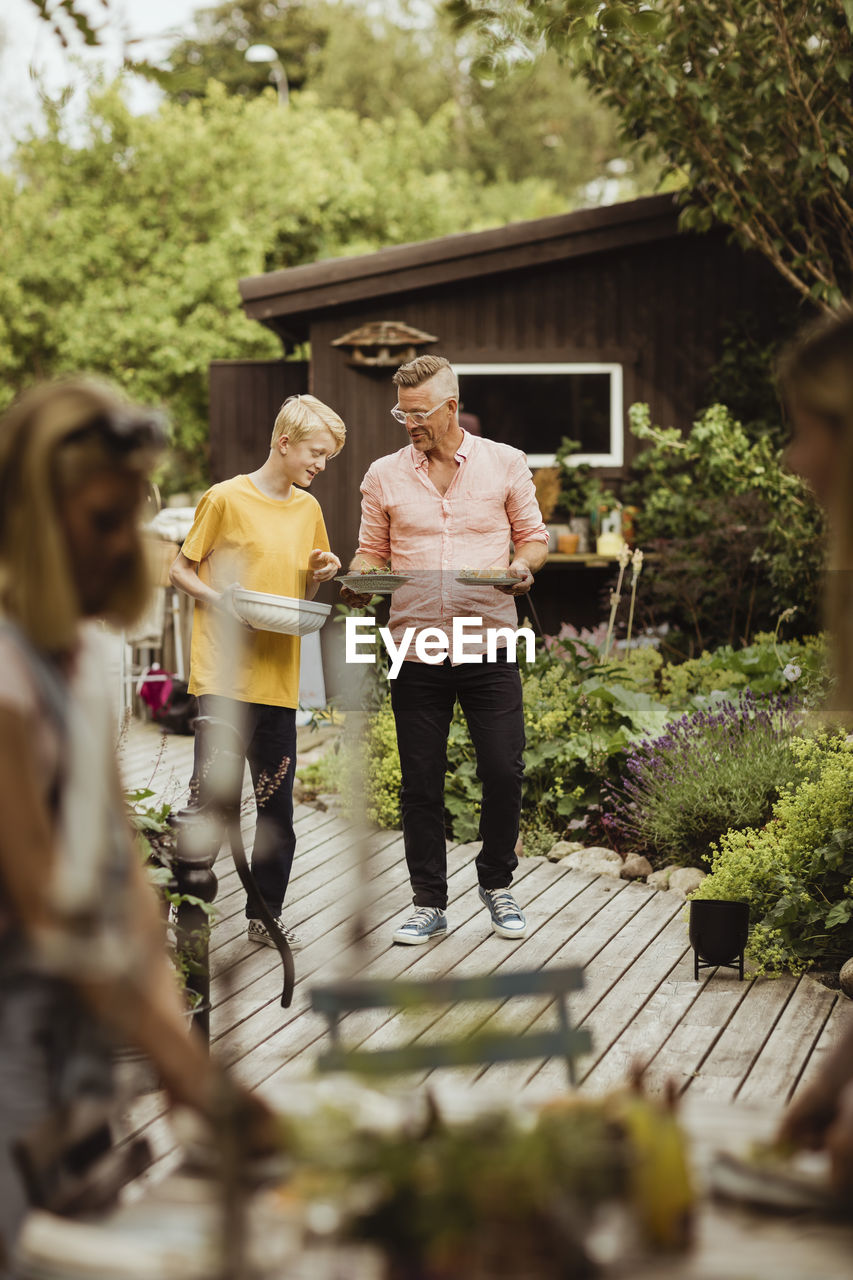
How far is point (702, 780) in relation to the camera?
514cm

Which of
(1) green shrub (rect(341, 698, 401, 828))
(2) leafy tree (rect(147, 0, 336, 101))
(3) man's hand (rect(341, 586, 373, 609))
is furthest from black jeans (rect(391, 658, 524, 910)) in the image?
(2) leafy tree (rect(147, 0, 336, 101))

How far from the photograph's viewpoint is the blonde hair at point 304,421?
4.14m

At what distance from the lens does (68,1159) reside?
1.78 meters

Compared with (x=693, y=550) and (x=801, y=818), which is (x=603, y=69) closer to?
(x=693, y=550)

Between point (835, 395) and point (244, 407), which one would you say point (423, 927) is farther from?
point (244, 407)

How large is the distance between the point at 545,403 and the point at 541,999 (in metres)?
6.24

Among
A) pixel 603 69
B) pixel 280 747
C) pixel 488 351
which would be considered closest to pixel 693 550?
pixel 488 351

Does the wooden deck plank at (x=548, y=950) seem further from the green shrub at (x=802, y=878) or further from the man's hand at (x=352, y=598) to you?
the man's hand at (x=352, y=598)

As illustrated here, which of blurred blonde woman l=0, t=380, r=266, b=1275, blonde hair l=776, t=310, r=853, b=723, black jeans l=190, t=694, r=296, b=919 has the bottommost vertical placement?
black jeans l=190, t=694, r=296, b=919

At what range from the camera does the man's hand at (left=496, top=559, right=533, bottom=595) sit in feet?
13.7

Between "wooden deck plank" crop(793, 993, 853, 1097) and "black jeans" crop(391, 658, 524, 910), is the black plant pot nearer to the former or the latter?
"wooden deck plank" crop(793, 993, 853, 1097)

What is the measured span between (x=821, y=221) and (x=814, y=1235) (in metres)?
8.23

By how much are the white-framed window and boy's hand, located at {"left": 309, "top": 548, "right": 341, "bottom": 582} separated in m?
5.38

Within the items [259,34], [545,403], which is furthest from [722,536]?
[259,34]
